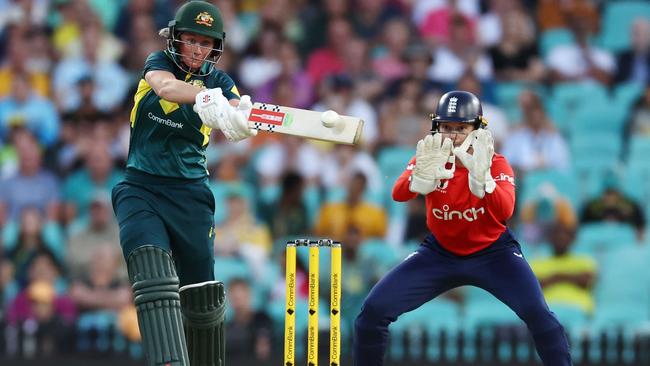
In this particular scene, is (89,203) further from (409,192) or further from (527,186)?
(409,192)

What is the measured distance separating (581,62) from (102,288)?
4453mm

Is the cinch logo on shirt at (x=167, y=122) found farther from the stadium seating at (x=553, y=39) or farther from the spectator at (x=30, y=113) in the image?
the stadium seating at (x=553, y=39)

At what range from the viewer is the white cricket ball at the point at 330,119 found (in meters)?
5.41

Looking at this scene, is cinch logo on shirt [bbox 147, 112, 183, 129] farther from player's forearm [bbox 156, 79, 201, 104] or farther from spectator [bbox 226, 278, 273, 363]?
spectator [bbox 226, 278, 273, 363]

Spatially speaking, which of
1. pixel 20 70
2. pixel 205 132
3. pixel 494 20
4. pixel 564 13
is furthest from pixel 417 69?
pixel 205 132

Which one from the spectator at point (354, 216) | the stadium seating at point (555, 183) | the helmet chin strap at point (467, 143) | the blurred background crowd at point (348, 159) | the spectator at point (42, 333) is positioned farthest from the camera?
the stadium seating at point (555, 183)

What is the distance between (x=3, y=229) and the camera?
1048 centimetres

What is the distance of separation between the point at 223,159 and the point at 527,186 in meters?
2.40

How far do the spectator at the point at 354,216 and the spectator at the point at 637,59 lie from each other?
2.54 meters

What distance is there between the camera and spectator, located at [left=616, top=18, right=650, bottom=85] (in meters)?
11.4

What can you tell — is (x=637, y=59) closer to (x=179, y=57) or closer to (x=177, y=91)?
(x=179, y=57)

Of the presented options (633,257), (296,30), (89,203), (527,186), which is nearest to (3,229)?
(89,203)

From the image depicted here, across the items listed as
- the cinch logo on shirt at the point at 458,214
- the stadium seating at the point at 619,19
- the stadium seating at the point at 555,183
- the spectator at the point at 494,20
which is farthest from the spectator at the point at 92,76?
the cinch logo on shirt at the point at 458,214

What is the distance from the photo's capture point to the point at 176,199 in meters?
6.22
